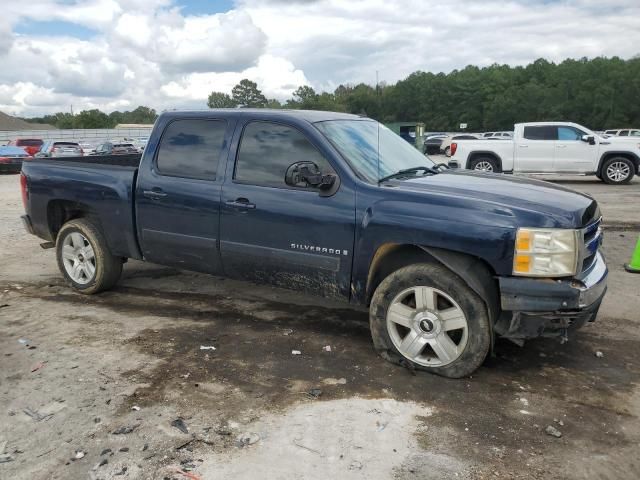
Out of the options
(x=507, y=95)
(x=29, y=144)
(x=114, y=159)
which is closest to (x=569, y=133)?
(x=114, y=159)

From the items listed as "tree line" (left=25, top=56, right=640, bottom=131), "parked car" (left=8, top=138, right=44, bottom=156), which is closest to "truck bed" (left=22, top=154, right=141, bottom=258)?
"parked car" (left=8, top=138, right=44, bottom=156)

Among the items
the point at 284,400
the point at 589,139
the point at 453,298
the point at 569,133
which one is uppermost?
the point at 569,133

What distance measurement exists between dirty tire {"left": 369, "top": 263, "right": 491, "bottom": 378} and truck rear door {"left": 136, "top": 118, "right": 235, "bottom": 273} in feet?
5.25

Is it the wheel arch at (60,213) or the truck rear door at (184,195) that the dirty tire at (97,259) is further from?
the truck rear door at (184,195)

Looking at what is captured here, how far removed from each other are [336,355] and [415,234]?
119 centimetres

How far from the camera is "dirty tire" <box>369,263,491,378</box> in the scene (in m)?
3.80

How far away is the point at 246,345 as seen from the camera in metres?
4.60

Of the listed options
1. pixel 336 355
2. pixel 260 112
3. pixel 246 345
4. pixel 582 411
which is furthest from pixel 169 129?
pixel 582 411

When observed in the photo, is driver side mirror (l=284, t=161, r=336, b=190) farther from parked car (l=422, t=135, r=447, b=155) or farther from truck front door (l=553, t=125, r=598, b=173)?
parked car (l=422, t=135, r=447, b=155)

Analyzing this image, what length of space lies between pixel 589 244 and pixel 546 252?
605 millimetres

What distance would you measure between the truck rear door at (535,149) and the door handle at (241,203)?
13450 mm

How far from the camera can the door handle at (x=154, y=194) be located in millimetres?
5117

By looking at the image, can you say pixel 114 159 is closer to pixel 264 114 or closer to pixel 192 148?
pixel 192 148

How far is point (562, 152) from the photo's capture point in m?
16.0
